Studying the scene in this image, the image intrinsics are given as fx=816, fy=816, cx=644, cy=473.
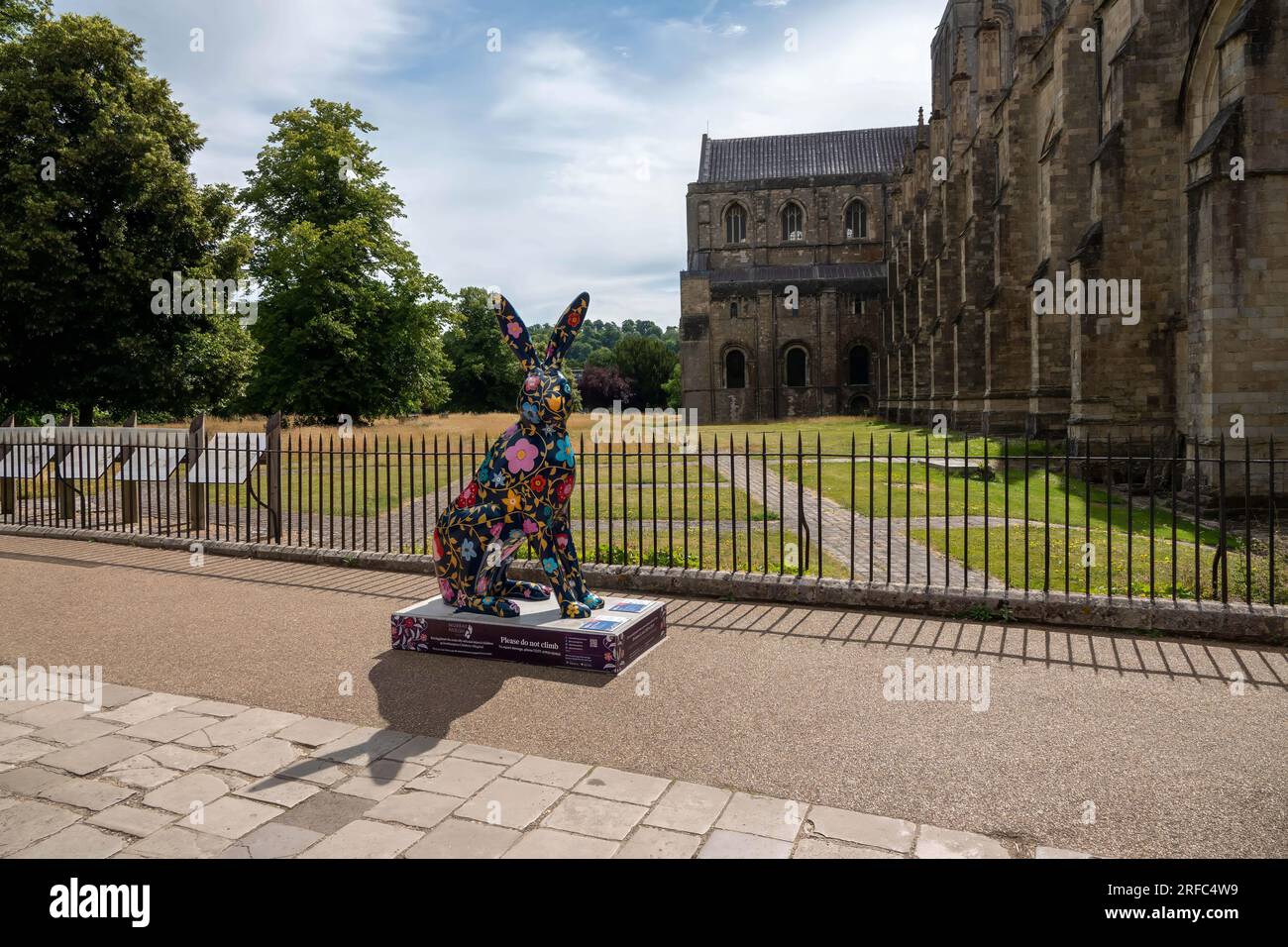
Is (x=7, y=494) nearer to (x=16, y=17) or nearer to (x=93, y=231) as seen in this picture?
(x=93, y=231)

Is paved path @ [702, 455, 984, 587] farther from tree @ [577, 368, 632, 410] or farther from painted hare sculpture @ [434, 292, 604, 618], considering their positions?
tree @ [577, 368, 632, 410]

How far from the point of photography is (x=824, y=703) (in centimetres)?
512

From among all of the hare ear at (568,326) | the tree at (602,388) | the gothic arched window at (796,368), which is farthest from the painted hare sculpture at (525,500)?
the tree at (602,388)

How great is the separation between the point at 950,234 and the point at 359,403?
22.9 metres

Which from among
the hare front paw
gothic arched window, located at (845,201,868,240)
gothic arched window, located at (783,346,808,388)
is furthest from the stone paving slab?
gothic arched window, located at (845,201,868,240)

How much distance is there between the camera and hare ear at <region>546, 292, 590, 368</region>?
19.4 feet

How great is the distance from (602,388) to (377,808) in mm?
73520

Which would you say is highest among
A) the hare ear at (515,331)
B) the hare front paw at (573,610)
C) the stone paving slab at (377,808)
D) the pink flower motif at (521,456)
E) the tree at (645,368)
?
the tree at (645,368)

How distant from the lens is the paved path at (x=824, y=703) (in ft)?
12.5

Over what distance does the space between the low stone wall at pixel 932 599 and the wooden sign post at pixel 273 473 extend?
1.27 meters

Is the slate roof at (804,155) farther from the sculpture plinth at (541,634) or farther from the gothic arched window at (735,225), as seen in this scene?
the sculpture plinth at (541,634)

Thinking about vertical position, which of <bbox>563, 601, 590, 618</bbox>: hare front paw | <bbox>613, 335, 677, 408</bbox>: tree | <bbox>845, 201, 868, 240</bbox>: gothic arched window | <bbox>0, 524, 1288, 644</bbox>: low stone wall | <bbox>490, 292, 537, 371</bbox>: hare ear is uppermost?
<bbox>845, 201, 868, 240</bbox>: gothic arched window

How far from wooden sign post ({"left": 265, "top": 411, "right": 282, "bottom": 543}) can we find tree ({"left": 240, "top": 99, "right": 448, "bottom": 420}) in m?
16.0

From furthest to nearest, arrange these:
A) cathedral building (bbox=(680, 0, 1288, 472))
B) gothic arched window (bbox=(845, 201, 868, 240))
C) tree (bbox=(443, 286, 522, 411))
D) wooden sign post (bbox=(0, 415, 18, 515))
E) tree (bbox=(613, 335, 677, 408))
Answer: tree (bbox=(613, 335, 677, 408)) < tree (bbox=(443, 286, 522, 411)) < gothic arched window (bbox=(845, 201, 868, 240)) < wooden sign post (bbox=(0, 415, 18, 515)) < cathedral building (bbox=(680, 0, 1288, 472))
